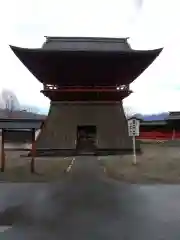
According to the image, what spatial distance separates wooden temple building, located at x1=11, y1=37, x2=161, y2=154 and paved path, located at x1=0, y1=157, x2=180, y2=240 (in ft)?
43.5

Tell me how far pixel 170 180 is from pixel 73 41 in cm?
1644

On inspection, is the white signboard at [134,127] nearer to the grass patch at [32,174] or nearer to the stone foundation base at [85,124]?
the grass patch at [32,174]

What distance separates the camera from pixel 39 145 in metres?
24.9

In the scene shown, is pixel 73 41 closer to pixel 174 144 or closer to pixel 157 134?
pixel 174 144

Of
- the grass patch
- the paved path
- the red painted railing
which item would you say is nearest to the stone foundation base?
the grass patch

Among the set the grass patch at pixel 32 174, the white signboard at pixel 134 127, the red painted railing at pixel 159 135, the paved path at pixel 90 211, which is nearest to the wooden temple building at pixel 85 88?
the white signboard at pixel 134 127

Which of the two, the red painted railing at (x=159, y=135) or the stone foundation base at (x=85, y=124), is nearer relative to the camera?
the stone foundation base at (x=85, y=124)

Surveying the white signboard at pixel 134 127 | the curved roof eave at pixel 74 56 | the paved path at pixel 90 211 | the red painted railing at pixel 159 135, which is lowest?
the paved path at pixel 90 211

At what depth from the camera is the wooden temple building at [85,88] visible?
79.3 feet

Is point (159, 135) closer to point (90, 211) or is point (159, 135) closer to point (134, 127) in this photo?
point (134, 127)

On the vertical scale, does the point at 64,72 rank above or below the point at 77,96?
above

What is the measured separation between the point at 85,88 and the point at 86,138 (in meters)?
3.84

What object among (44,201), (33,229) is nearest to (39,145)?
(44,201)

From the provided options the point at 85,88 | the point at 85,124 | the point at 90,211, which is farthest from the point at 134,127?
the point at 90,211
